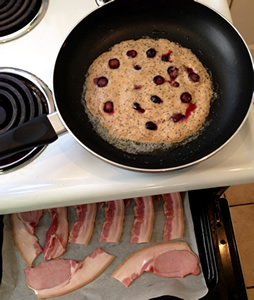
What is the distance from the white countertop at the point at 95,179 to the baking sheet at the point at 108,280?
1.10 feet

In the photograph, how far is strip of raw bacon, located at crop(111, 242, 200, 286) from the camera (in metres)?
0.88

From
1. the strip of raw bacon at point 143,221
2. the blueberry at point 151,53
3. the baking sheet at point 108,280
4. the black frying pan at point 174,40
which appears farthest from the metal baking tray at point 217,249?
the blueberry at point 151,53

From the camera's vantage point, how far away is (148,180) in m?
0.61

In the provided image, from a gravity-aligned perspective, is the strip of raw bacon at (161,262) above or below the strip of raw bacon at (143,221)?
below

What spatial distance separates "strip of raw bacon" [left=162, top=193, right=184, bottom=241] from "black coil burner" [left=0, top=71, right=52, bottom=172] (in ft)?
1.46

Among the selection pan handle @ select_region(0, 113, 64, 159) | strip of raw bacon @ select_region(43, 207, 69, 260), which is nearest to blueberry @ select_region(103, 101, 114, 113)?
pan handle @ select_region(0, 113, 64, 159)

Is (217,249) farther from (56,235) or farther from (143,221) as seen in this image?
(56,235)

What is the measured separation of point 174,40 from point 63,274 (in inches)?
26.1

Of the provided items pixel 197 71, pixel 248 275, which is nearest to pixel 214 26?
pixel 197 71

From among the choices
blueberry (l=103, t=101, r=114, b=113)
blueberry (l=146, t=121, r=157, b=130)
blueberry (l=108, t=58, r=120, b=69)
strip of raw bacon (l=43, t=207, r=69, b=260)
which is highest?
blueberry (l=108, t=58, r=120, b=69)

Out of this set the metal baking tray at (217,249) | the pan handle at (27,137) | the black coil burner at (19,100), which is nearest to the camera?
the pan handle at (27,137)

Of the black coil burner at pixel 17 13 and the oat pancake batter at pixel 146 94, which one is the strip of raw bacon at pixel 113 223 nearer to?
the oat pancake batter at pixel 146 94

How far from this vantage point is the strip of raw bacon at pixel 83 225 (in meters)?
0.90

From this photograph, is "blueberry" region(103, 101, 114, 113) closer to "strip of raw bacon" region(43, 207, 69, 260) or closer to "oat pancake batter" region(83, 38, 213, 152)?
"oat pancake batter" region(83, 38, 213, 152)
